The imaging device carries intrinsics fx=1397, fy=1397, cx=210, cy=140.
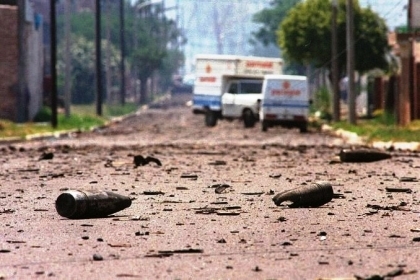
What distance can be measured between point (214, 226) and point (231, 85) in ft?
151

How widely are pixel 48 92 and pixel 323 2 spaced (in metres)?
16.3

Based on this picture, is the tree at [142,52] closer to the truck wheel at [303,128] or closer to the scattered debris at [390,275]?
the truck wheel at [303,128]

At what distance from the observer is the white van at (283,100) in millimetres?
Result: 50094

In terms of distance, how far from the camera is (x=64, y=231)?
486 inches

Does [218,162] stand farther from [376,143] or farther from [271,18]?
[271,18]

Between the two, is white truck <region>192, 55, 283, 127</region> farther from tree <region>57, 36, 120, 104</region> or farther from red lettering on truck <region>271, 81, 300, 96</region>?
tree <region>57, 36, 120, 104</region>

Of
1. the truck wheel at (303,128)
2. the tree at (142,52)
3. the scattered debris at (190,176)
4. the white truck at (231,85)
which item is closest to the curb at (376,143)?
the truck wheel at (303,128)

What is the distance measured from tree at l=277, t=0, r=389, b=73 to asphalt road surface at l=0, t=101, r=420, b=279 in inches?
1699

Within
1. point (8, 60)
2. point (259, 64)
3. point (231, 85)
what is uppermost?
point (8, 60)

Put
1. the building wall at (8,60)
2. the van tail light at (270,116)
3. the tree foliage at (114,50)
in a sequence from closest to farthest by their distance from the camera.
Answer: the van tail light at (270,116) → the building wall at (8,60) → the tree foliage at (114,50)

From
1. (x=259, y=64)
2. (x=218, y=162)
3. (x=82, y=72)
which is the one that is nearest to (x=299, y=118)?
(x=259, y=64)

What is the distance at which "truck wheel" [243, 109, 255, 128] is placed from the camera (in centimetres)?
5673

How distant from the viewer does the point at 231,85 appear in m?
58.7

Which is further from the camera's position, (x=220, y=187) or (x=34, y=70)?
(x=34, y=70)
